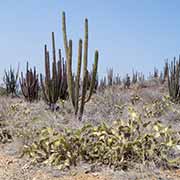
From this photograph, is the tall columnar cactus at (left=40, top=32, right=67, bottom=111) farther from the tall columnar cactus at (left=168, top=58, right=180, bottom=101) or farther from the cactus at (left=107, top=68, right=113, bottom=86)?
the cactus at (left=107, top=68, right=113, bottom=86)

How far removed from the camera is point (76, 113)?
8.30 metres

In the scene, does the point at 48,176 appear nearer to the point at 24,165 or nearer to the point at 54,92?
the point at 24,165

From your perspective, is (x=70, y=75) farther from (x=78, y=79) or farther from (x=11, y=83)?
(x=11, y=83)

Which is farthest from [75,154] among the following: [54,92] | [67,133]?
[54,92]

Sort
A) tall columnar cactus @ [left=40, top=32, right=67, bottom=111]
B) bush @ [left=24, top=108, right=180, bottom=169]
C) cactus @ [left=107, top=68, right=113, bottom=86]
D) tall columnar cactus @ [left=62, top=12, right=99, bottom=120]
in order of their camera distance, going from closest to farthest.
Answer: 1. bush @ [left=24, top=108, right=180, bottom=169]
2. tall columnar cactus @ [left=62, top=12, right=99, bottom=120]
3. tall columnar cactus @ [left=40, top=32, right=67, bottom=111]
4. cactus @ [left=107, top=68, right=113, bottom=86]

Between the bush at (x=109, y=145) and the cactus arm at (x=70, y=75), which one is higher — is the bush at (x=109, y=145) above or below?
below

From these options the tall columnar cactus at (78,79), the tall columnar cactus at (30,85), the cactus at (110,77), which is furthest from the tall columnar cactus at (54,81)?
the cactus at (110,77)

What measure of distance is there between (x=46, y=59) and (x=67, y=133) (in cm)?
513

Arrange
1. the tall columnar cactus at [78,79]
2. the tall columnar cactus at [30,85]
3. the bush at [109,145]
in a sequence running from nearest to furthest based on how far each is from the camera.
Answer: the bush at [109,145] → the tall columnar cactus at [78,79] → the tall columnar cactus at [30,85]

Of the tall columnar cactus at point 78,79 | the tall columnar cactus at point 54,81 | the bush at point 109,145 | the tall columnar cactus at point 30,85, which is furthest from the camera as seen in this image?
the tall columnar cactus at point 30,85

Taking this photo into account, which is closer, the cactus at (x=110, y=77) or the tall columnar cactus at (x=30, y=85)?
the tall columnar cactus at (x=30, y=85)

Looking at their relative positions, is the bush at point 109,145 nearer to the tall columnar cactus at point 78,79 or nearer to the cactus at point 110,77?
the tall columnar cactus at point 78,79

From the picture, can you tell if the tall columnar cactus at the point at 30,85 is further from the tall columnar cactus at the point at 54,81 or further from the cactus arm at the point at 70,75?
the cactus arm at the point at 70,75

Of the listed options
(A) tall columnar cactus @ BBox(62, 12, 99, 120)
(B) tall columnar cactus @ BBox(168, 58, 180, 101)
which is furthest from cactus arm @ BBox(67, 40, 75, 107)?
(B) tall columnar cactus @ BBox(168, 58, 180, 101)
